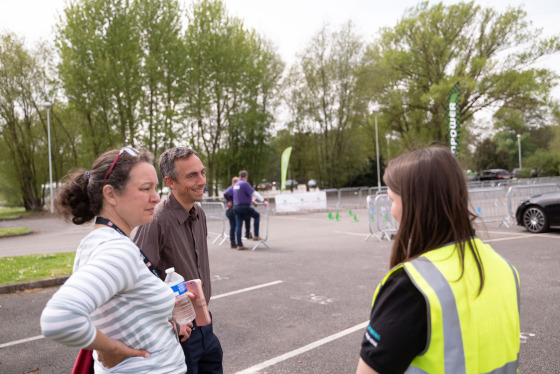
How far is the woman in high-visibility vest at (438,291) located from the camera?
3.98ft

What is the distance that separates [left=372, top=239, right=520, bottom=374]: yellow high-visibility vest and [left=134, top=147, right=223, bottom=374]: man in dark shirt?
1.61 meters

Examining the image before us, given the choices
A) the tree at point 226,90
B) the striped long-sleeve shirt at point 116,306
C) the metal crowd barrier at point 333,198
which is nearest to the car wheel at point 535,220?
the striped long-sleeve shirt at point 116,306

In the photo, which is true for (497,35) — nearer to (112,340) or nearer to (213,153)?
(213,153)

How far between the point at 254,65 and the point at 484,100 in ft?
62.8

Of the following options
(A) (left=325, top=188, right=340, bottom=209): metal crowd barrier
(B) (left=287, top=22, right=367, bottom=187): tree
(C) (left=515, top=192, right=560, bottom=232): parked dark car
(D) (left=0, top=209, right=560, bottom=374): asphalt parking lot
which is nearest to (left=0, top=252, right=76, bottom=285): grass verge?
(D) (left=0, top=209, right=560, bottom=374): asphalt parking lot

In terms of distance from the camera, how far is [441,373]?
1224 millimetres

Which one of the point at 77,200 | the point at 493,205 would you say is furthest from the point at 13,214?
the point at 77,200

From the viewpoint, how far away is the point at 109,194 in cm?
186

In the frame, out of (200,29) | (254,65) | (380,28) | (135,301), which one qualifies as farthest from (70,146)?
(135,301)

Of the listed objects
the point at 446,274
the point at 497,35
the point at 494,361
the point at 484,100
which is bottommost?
the point at 494,361

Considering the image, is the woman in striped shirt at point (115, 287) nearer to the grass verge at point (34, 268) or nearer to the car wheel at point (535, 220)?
the grass verge at point (34, 268)

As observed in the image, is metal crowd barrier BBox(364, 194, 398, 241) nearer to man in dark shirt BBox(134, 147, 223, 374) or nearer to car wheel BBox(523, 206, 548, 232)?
car wheel BBox(523, 206, 548, 232)

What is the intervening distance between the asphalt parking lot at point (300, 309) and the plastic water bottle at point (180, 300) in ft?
4.44

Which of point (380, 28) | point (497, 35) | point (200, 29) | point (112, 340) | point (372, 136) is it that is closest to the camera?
point (112, 340)
